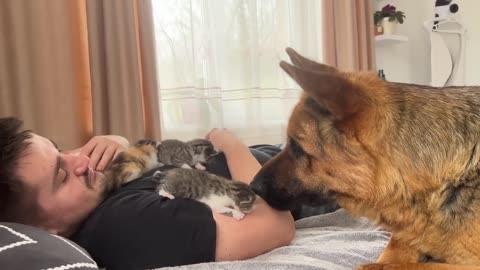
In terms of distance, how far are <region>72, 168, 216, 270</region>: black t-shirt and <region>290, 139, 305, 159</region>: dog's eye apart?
0.99ft

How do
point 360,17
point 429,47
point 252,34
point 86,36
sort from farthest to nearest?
1. point 429,47
2. point 360,17
3. point 252,34
4. point 86,36

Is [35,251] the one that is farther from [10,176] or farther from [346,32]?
[346,32]

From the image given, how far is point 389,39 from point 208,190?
3.27m

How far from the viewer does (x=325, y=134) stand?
1.28 metres

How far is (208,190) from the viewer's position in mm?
1646

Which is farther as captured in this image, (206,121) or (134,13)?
(206,121)

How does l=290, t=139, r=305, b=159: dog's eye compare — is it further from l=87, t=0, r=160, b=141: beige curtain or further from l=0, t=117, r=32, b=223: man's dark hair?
l=87, t=0, r=160, b=141: beige curtain

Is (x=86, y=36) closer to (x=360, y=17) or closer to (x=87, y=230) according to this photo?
(x=87, y=230)

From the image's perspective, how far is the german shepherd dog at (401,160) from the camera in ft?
3.84

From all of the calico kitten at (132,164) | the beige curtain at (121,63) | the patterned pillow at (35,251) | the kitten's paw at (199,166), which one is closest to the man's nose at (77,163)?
the calico kitten at (132,164)

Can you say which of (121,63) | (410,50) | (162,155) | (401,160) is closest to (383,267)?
(401,160)

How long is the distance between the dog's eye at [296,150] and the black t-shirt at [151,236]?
0.99ft

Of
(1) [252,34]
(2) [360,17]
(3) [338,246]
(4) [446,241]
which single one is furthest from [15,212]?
(2) [360,17]

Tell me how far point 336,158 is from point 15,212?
889 mm
